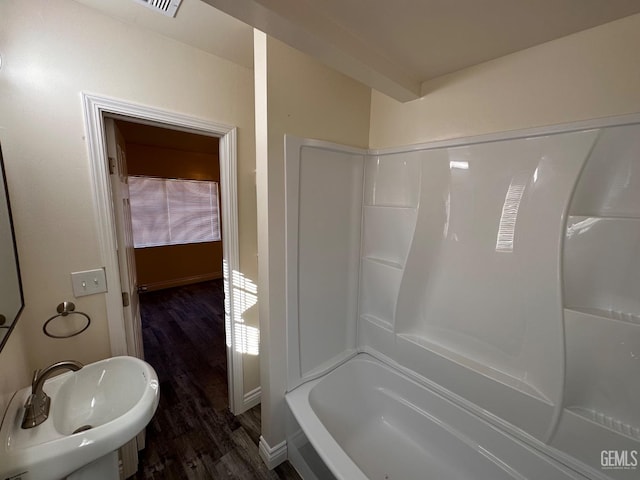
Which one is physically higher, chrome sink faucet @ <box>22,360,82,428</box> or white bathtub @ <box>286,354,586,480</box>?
chrome sink faucet @ <box>22,360,82,428</box>

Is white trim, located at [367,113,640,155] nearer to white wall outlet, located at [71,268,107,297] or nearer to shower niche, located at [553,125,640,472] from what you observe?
shower niche, located at [553,125,640,472]

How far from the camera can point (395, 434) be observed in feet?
5.24

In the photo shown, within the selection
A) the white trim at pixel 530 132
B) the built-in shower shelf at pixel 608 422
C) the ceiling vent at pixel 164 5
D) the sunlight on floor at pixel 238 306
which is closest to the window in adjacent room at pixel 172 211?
the sunlight on floor at pixel 238 306

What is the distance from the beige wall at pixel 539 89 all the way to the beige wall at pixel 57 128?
151 centimetres

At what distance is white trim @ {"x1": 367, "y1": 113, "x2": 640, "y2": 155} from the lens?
36.3 inches

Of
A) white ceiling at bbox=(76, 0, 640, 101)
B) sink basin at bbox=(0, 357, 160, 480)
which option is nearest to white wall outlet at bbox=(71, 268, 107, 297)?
sink basin at bbox=(0, 357, 160, 480)

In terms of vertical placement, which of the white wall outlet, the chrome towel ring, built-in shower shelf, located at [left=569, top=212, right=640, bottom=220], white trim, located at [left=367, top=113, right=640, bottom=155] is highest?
white trim, located at [left=367, top=113, right=640, bottom=155]

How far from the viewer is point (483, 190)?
1.28 m

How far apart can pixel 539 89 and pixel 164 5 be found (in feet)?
5.67

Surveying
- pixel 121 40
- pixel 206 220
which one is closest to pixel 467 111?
pixel 121 40

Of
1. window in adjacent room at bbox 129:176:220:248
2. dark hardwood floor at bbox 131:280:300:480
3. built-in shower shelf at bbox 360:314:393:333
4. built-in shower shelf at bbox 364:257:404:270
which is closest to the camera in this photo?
dark hardwood floor at bbox 131:280:300:480

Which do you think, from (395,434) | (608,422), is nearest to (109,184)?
(395,434)

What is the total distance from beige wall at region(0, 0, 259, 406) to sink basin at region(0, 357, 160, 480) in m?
0.13

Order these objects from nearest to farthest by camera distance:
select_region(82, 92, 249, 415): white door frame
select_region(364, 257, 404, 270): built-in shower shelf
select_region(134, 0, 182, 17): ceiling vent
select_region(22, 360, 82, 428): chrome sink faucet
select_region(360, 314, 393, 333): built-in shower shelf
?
select_region(22, 360, 82, 428): chrome sink faucet < select_region(134, 0, 182, 17): ceiling vent < select_region(82, 92, 249, 415): white door frame < select_region(364, 257, 404, 270): built-in shower shelf < select_region(360, 314, 393, 333): built-in shower shelf
